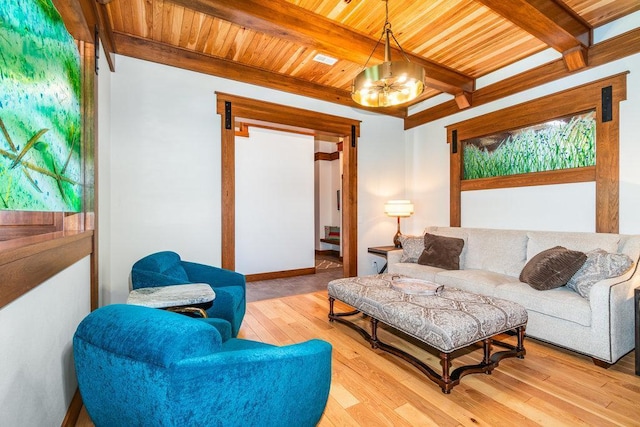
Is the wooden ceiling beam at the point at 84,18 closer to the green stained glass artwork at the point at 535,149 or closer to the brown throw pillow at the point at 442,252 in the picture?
the brown throw pillow at the point at 442,252

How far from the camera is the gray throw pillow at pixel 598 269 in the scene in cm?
229

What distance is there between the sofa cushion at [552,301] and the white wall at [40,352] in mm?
3208

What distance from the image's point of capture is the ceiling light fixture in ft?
6.64

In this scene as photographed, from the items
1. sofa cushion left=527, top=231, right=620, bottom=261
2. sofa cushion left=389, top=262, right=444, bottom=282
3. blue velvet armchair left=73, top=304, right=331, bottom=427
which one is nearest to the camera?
blue velvet armchair left=73, top=304, right=331, bottom=427

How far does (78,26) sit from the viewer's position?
1.90 meters

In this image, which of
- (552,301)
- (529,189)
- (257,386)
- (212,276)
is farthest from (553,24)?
(212,276)

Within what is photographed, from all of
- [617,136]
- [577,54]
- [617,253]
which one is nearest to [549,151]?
[617,136]

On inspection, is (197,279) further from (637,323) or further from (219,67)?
(637,323)

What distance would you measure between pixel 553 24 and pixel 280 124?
3.07m

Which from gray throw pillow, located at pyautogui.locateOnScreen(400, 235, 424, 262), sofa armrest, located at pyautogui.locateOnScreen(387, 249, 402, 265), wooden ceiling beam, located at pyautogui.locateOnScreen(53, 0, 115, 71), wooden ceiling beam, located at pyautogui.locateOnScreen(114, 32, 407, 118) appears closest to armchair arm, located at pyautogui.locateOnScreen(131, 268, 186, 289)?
wooden ceiling beam, located at pyautogui.locateOnScreen(53, 0, 115, 71)

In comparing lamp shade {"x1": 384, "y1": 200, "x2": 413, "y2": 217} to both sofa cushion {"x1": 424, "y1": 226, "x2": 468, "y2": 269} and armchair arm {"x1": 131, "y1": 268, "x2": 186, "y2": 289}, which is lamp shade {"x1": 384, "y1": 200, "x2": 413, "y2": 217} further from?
armchair arm {"x1": 131, "y1": 268, "x2": 186, "y2": 289}

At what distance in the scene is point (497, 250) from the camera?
340 cm

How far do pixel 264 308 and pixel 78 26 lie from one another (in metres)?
2.97

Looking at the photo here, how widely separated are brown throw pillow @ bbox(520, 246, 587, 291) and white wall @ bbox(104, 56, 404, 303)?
3281mm
